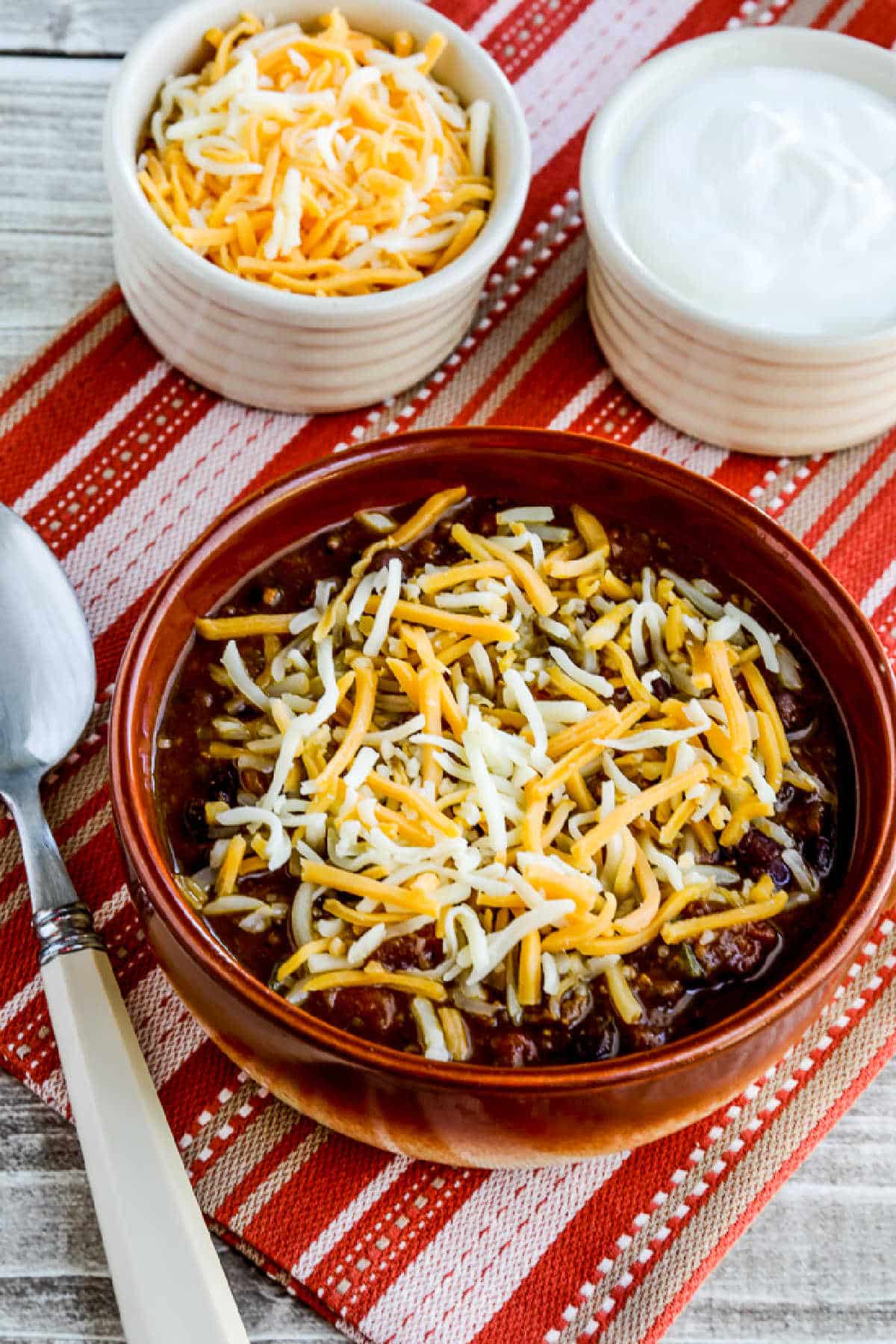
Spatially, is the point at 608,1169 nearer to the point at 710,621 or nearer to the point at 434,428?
the point at 710,621

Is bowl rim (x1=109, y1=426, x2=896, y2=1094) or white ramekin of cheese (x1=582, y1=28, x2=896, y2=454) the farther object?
white ramekin of cheese (x1=582, y1=28, x2=896, y2=454)

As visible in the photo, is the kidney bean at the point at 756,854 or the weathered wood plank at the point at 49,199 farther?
the weathered wood plank at the point at 49,199

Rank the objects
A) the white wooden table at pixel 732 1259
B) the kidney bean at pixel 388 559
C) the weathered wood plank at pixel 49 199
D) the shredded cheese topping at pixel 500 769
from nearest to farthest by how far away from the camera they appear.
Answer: the shredded cheese topping at pixel 500 769 < the white wooden table at pixel 732 1259 < the kidney bean at pixel 388 559 < the weathered wood plank at pixel 49 199

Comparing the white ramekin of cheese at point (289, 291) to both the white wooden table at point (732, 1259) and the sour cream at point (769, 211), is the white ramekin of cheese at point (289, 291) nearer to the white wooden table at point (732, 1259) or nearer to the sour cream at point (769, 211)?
the sour cream at point (769, 211)

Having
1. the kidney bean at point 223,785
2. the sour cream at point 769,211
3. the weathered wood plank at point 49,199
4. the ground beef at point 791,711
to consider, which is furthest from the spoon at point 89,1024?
the sour cream at point 769,211

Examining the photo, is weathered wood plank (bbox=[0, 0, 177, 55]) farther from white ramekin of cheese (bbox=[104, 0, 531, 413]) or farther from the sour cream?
the sour cream

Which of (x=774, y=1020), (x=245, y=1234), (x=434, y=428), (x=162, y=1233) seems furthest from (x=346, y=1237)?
(x=434, y=428)

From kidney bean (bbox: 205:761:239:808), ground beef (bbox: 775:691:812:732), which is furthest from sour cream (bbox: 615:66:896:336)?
kidney bean (bbox: 205:761:239:808)
